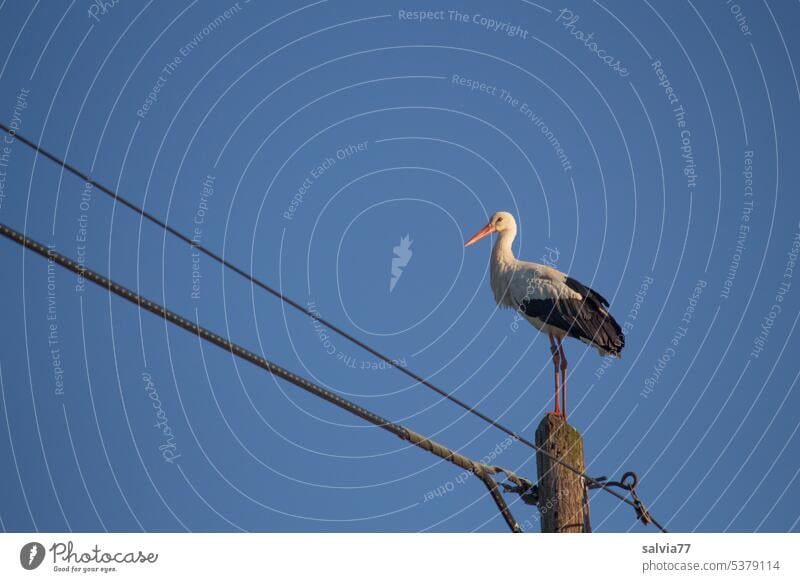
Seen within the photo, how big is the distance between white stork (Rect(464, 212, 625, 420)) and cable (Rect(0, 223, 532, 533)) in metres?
4.92

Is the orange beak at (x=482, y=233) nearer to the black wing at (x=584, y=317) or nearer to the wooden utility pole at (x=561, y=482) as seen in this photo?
the black wing at (x=584, y=317)

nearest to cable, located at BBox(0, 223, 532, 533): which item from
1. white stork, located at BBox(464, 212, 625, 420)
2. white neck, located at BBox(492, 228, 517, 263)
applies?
white stork, located at BBox(464, 212, 625, 420)

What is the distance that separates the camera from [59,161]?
30.6ft

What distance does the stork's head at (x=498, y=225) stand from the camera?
21.6 metres

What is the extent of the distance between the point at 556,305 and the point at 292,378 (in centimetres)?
940

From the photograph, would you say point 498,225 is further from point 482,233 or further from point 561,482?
point 561,482

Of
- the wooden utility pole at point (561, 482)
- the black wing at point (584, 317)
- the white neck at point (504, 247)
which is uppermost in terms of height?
the white neck at point (504, 247)

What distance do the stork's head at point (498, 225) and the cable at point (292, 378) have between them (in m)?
9.73

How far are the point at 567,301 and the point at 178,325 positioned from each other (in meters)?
10.3

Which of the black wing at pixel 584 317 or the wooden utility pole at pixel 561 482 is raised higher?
the black wing at pixel 584 317

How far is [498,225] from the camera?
2167 centimetres

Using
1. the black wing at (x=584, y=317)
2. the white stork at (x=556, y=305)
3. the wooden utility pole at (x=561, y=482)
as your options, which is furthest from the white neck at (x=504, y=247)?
the wooden utility pole at (x=561, y=482)

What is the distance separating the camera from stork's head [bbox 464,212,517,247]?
70.9 feet
